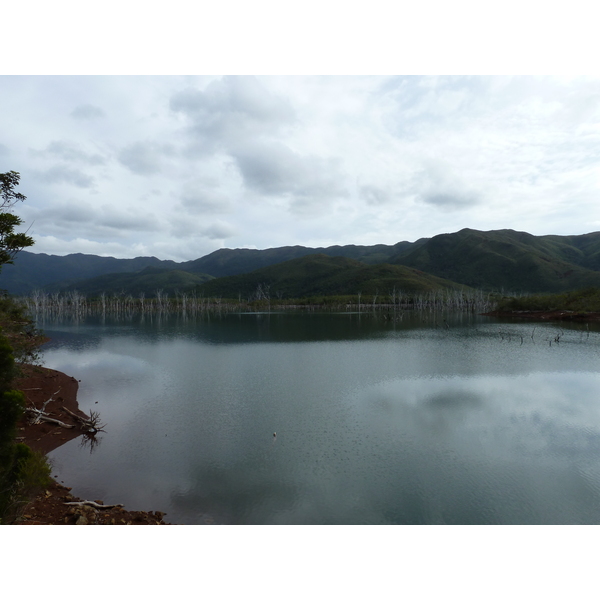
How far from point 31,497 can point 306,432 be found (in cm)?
918

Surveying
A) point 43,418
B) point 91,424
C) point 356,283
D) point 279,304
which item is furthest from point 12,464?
point 356,283

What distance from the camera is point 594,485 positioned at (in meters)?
11.0

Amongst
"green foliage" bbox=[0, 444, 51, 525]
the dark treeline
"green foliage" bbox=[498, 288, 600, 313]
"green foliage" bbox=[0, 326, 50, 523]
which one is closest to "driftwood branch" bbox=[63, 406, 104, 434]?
"green foliage" bbox=[0, 326, 50, 523]

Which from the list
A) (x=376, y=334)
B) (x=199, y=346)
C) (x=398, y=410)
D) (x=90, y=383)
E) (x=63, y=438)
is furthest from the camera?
(x=376, y=334)

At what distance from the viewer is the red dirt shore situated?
8289mm

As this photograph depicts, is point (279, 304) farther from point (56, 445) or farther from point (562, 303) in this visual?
point (56, 445)

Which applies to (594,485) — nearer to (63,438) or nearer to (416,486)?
(416,486)

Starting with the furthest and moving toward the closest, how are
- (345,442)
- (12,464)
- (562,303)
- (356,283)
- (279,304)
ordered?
(356,283), (279,304), (562,303), (345,442), (12,464)

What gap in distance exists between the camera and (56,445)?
1393 cm

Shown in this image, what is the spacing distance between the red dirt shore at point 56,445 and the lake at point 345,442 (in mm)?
667

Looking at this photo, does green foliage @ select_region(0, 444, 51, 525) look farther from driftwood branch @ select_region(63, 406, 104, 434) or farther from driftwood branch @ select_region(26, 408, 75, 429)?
driftwood branch @ select_region(26, 408, 75, 429)

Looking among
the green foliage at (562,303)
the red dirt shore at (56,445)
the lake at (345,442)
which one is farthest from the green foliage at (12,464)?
the green foliage at (562,303)

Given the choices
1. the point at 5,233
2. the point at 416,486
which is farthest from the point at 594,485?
the point at 5,233

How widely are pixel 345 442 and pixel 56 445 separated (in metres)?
10.9
